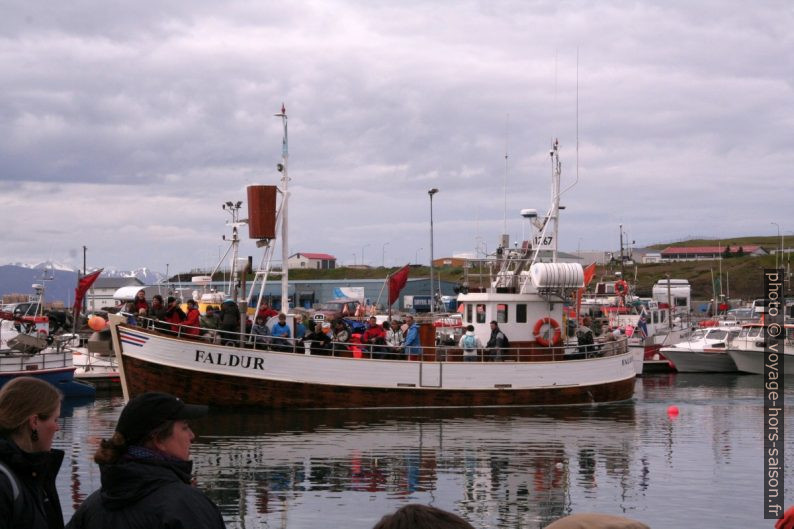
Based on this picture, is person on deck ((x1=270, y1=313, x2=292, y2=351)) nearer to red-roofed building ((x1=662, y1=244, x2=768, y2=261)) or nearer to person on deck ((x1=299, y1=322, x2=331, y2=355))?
person on deck ((x1=299, y1=322, x2=331, y2=355))

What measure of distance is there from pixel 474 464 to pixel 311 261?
126548 millimetres

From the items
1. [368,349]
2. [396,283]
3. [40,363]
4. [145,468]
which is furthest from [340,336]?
[145,468]

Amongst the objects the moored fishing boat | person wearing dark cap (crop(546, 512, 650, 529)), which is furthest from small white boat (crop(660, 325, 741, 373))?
person wearing dark cap (crop(546, 512, 650, 529))

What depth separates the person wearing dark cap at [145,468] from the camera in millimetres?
4938

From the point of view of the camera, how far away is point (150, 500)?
496 centimetres

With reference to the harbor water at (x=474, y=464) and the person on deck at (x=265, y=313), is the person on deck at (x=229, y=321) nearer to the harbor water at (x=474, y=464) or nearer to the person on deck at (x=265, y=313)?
the person on deck at (x=265, y=313)

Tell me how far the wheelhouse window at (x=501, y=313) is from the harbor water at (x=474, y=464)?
317 centimetres

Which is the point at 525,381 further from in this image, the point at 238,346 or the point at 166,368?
the point at 166,368

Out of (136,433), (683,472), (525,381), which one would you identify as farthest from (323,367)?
(136,433)

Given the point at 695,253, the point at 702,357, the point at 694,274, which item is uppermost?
the point at 695,253

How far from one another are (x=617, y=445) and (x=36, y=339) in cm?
2050

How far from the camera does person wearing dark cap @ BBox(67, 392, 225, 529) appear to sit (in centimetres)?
494

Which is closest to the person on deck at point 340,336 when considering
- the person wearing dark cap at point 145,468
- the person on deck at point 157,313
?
the person on deck at point 157,313

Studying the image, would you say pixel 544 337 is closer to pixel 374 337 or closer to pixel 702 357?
pixel 374 337
